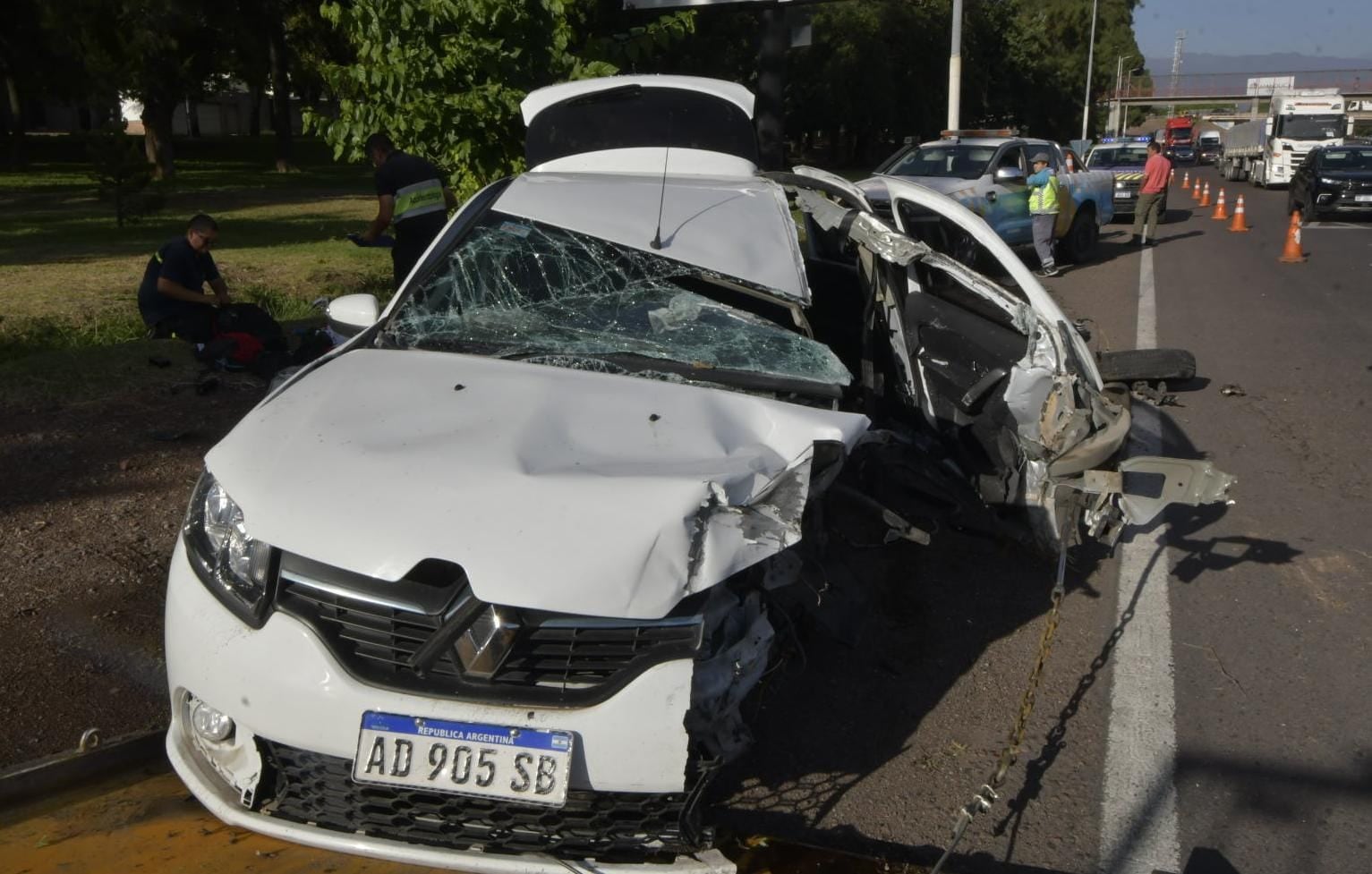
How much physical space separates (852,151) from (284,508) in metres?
49.5

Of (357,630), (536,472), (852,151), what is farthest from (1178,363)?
(852,151)

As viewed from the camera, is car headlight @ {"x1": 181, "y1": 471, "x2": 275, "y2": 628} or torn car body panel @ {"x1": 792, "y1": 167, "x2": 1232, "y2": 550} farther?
torn car body panel @ {"x1": 792, "y1": 167, "x2": 1232, "y2": 550}

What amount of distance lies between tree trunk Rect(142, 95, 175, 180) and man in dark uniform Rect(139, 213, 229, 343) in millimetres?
→ 21326

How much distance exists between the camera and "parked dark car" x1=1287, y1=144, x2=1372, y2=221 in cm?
2333

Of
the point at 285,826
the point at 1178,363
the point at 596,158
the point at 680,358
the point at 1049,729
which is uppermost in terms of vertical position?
the point at 596,158

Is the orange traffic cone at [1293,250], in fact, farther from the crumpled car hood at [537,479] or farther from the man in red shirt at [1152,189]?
the crumpled car hood at [537,479]

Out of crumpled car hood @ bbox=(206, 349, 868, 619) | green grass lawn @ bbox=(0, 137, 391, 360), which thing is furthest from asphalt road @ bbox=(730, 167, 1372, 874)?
green grass lawn @ bbox=(0, 137, 391, 360)

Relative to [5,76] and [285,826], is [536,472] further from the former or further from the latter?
[5,76]

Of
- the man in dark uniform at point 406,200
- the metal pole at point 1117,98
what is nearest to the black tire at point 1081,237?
the man in dark uniform at point 406,200

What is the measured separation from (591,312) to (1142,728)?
2.37 metres

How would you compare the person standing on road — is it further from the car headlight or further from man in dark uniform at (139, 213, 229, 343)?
the car headlight

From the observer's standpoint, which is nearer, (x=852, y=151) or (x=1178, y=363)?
(x=1178, y=363)

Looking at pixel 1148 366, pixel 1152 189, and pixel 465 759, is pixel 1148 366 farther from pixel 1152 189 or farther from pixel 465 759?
pixel 1152 189

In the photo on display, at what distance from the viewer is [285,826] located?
9.16ft
